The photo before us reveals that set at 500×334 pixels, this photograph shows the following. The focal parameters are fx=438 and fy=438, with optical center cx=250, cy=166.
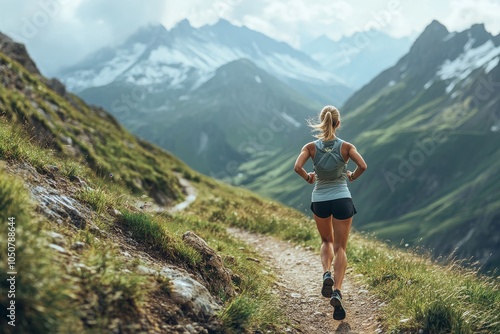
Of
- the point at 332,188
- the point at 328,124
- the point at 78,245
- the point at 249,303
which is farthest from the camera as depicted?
the point at 328,124

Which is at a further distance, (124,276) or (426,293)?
(426,293)

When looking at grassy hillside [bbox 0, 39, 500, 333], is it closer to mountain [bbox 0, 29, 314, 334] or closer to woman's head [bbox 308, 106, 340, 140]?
mountain [bbox 0, 29, 314, 334]

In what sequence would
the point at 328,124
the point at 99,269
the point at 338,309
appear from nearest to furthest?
the point at 99,269, the point at 338,309, the point at 328,124

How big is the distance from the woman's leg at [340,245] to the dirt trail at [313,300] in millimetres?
949

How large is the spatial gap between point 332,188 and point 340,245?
1212 millimetres

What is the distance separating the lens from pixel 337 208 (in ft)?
29.4

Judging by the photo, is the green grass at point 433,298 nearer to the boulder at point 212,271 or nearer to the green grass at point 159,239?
the boulder at point 212,271

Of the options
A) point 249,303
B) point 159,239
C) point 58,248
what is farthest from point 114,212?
point 249,303

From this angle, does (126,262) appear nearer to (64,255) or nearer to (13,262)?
(64,255)

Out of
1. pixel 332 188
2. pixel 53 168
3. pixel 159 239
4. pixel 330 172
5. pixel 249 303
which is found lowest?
pixel 249 303

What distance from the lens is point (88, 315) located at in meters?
5.04

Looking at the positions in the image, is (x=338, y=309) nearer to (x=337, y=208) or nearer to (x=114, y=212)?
(x=337, y=208)

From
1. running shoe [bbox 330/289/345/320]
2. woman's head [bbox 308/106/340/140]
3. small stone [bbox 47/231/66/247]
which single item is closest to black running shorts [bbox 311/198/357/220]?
woman's head [bbox 308/106/340/140]

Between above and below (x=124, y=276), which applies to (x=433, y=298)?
below
